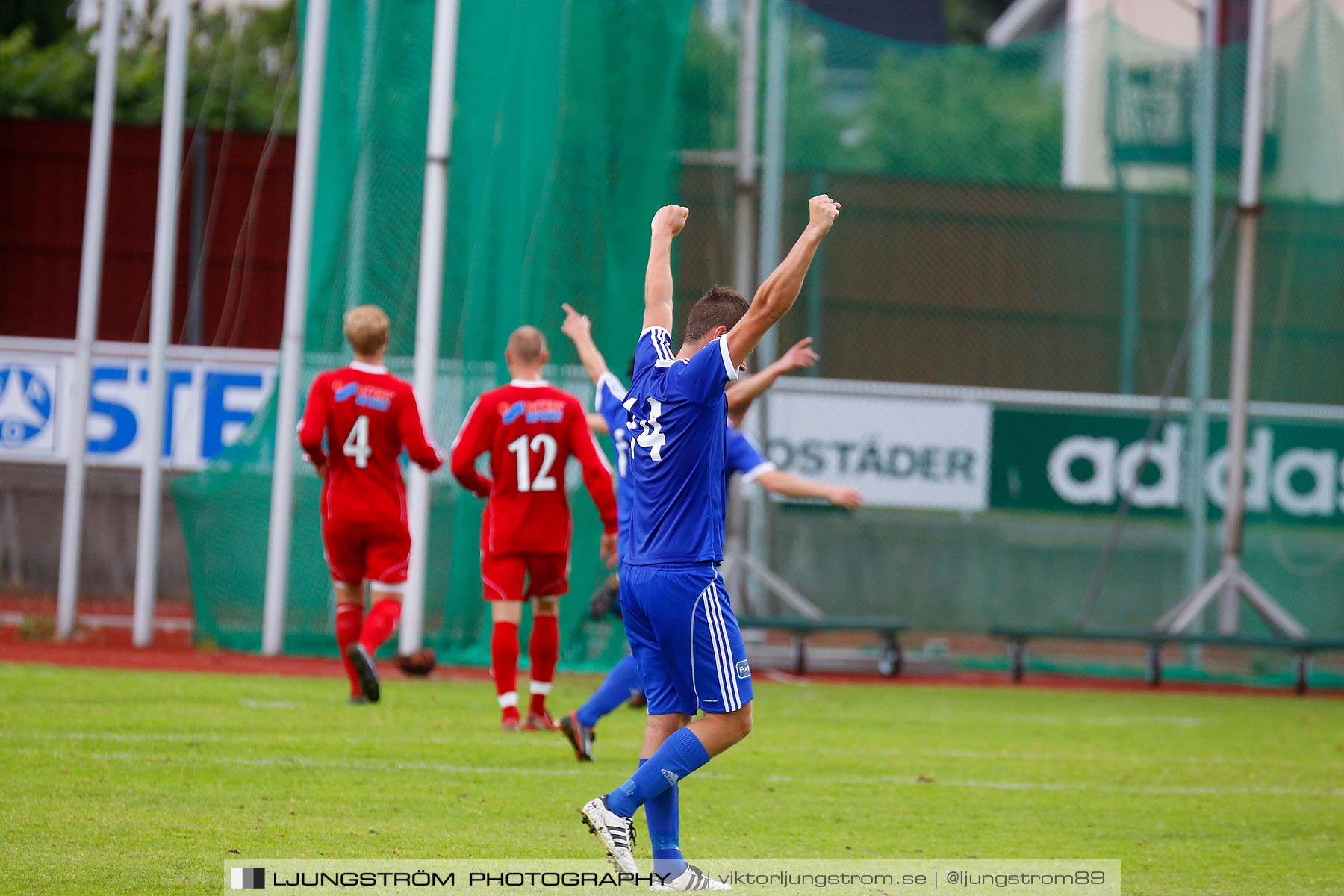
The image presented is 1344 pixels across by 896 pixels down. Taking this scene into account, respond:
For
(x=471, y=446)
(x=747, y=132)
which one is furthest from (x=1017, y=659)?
(x=471, y=446)

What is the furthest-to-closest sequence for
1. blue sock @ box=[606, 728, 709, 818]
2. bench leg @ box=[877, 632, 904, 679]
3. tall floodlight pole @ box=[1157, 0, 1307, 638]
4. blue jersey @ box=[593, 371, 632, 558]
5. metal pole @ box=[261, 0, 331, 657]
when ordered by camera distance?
1. tall floodlight pole @ box=[1157, 0, 1307, 638]
2. bench leg @ box=[877, 632, 904, 679]
3. metal pole @ box=[261, 0, 331, 657]
4. blue jersey @ box=[593, 371, 632, 558]
5. blue sock @ box=[606, 728, 709, 818]

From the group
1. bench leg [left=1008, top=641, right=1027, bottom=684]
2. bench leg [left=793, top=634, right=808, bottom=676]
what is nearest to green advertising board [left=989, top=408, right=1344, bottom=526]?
bench leg [left=1008, top=641, right=1027, bottom=684]

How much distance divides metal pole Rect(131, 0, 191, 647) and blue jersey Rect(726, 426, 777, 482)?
20.5 feet

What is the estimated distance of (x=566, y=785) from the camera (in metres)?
7.06

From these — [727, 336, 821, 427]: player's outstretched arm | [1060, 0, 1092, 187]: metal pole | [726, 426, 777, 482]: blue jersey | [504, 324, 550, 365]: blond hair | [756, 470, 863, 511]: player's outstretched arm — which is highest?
[1060, 0, 1092, 187]: metal pole

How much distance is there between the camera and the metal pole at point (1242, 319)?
45.9 feet

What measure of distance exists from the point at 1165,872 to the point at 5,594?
12549 millimetres

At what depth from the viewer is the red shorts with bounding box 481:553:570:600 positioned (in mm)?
8758

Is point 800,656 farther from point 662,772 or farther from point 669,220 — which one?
point 662,772

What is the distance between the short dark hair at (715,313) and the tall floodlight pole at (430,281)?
6.53 meters

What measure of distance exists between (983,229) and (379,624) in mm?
8130

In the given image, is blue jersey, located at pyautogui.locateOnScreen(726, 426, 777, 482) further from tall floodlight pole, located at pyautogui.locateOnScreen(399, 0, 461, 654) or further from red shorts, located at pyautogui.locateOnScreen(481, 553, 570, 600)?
tall floodlight pole, located at pyautogui.locateOnScreen(399, 0, 461, 654)

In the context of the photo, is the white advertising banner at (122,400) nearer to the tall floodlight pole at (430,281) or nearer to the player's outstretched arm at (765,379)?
the tall floodlight pole at (430,281)

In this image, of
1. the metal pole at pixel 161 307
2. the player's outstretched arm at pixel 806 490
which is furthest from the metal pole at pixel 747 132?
the player's outstretched arm at pixel 806 490
